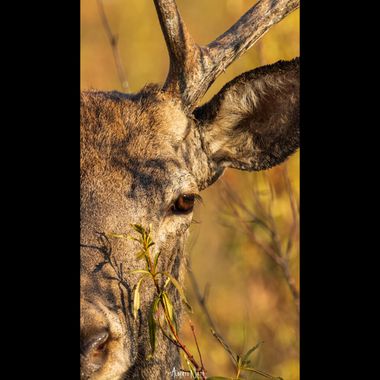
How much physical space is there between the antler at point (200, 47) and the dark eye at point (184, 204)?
2.71 ft

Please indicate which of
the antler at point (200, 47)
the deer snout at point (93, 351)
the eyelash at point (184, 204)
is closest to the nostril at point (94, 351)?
the deer snout at point (93, 351)

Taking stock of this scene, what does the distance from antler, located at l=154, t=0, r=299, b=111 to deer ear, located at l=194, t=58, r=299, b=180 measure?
193 millimetres

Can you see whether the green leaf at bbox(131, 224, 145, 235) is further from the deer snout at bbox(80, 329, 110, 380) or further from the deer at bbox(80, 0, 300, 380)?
the deer snout at bbox(80, 329, 110, 380)

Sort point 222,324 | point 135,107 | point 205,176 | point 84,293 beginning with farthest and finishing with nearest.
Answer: point 222,324 → point 205,176 → point 135,107 → point 84,293

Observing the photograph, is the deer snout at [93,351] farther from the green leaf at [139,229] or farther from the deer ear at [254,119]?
the deer ear at [254,119]

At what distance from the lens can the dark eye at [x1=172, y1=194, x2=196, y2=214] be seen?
5758 millimetres

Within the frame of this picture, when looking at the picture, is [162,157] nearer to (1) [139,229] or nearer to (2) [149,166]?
(2) [149,166]

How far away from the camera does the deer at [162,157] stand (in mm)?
4977

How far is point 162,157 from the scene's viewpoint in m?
5.90

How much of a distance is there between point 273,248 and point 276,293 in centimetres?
105

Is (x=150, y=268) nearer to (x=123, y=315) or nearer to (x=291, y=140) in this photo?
(x=123, y=315)
